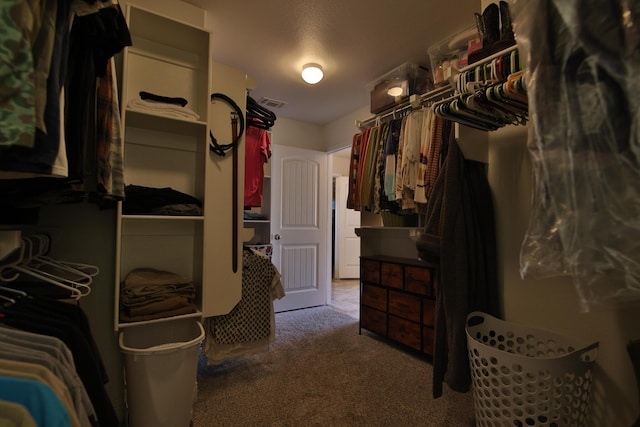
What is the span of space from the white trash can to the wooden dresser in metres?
1.64

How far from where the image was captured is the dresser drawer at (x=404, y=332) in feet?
7.72

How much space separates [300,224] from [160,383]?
2.53 m

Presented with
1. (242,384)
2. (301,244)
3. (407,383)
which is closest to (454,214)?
(407,383)

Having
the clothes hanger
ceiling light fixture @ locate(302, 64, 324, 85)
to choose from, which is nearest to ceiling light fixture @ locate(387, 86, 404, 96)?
ceiling light fixture @ locate(302, 64, 324, 85)

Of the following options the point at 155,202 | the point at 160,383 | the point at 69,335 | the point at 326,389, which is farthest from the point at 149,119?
the point at 326,389

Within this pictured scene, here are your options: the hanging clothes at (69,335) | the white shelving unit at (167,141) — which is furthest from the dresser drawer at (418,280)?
the hanging clothes at (69,335)

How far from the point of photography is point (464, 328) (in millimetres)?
1224

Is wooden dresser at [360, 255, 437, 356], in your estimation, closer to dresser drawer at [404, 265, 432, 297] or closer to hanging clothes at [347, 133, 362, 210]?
dresser drawer at [404, 265, 432, 297]

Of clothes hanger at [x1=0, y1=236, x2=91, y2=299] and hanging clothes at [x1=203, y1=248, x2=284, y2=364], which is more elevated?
clothes hanger at [x1=0, y1=236, x2=91, y2=299]

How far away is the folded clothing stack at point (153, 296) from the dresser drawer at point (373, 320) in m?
1.65

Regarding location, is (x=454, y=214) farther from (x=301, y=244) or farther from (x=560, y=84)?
(x=301, y=244)

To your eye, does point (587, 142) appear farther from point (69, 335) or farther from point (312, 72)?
point (312, 72)

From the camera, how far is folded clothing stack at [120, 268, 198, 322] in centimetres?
147

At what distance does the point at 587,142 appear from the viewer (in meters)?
0.49
